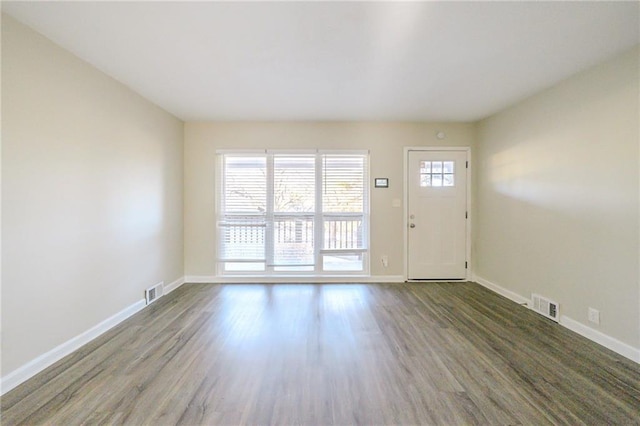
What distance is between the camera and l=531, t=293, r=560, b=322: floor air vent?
2.76m

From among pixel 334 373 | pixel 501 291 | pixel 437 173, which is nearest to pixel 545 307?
pixel 501 291

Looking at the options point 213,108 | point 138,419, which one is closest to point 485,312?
point 138,419

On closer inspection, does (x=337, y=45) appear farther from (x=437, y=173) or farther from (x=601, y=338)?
(x=601, y=338)

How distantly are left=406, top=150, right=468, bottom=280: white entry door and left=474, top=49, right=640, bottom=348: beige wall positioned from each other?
20.3 inches

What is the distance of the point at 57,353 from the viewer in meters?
2.09

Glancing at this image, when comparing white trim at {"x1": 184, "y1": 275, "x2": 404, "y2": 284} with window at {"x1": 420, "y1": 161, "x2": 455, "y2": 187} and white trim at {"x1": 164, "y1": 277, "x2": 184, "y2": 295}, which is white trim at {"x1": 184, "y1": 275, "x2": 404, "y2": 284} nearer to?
white trim at {"x1": 164, "y1": 277, "x2": 184, "y2": 295}

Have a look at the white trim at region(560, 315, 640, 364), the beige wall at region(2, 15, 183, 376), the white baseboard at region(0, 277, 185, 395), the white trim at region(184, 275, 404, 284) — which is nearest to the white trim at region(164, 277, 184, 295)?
the white trim at region(184, 275, 404, 284)

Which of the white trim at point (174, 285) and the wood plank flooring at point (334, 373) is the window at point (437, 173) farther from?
the white trim at point (174, 285)

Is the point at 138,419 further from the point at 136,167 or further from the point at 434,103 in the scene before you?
the point at 434,103

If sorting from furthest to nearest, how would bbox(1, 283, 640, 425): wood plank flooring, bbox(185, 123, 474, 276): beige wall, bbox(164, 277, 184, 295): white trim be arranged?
bbox(185, 123, 474, 276): beige wall → bbox(164, 277, 184, 295): white trim → bbox(1, 283, 640, 425): wood plank flooring

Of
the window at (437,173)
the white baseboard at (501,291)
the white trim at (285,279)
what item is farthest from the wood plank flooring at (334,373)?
the window at (437,173)

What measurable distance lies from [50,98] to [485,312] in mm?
4569

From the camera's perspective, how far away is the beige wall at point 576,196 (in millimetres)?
2168

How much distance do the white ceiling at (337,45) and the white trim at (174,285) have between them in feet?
8.20
